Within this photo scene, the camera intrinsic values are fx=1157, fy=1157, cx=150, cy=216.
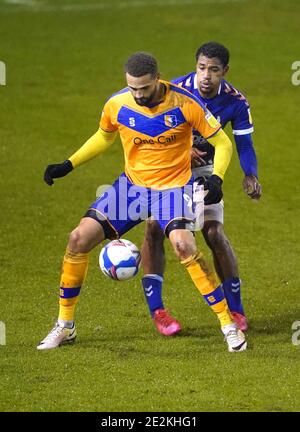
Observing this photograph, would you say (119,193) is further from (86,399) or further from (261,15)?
(261,15)

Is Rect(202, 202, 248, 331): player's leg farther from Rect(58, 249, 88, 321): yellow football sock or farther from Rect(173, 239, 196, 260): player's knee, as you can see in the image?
Rect(58, 249, 88, 321): yellow football sock

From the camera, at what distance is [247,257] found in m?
13.9

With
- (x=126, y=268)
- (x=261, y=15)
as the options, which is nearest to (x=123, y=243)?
(x=126, y=268)

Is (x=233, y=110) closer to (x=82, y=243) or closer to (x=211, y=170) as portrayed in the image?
(x=211, y=170)

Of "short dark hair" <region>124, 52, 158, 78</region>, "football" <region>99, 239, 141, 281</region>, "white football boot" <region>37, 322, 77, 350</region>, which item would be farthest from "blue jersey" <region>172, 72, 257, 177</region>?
"white football boot" <region>37, 322, 77, 350</region>

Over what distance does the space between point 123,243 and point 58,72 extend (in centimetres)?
1221

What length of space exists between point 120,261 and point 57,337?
0.91 meters

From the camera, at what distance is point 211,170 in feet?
37.8

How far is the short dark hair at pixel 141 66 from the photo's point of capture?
1012 cm

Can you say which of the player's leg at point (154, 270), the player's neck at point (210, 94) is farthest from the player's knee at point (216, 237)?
the player's neck at point (210, 94)

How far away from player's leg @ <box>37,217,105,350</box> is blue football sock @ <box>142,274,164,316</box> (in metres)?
0.97

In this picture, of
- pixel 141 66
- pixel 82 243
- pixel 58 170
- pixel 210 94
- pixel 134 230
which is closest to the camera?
pixel 141 66

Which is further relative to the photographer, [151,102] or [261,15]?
[261,15]

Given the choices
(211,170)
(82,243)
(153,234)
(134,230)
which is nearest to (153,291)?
(153,234)
